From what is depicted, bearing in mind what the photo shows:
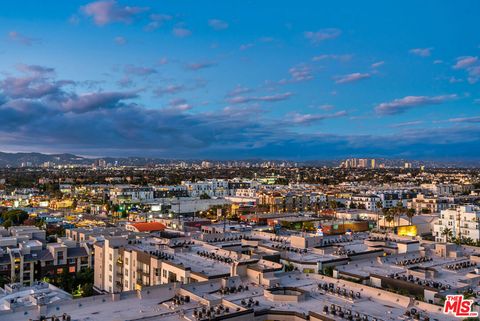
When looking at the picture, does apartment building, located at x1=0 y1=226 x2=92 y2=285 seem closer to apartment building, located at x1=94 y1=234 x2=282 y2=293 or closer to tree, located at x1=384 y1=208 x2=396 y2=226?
apartment building, located at x1=94 y1=234 x2=282 y2=293

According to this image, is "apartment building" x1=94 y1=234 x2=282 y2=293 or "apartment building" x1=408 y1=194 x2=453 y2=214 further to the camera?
"apartment building" x1=408 y1=194 x2=453 y2=214

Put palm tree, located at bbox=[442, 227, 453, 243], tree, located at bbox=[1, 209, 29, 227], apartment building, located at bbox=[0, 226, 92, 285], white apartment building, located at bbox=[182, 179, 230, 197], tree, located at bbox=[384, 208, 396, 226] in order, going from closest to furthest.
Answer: apartment building, located at bbox=[0, 226, 92, 285] < palm tree, located at bbox=[442, 227, 453, 243] < tree, located at bbox=[384, 208, 396, 226] < tree, located at bbox=[1, 209, 29, 227] < white apartment building, located at bbox=[182, 179, 230, 197]

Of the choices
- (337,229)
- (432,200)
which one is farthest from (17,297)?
(432,200)

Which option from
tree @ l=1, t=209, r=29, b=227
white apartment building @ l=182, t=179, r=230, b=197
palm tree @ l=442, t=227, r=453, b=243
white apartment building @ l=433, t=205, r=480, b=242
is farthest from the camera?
white apartment building @ l=182, t=179, r=230, b=197

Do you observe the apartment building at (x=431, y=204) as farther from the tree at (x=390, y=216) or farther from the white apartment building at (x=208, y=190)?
the white apartment building at (x=208, y=190)

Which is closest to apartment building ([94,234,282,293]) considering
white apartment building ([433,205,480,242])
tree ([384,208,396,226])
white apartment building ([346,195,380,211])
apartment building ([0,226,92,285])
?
apartment building ([0,226,92,285])

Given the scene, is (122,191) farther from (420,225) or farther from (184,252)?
(184,252)

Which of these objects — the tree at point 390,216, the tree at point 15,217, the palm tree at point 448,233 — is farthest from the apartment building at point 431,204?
the tree at point 15,217

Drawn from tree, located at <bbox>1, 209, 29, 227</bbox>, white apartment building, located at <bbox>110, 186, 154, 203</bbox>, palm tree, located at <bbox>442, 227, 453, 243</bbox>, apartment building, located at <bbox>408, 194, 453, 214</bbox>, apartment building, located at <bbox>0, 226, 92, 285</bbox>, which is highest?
white apartment building, located at <bbox>110, 186, 154, 203</bbox>

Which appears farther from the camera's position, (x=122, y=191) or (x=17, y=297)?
(x=122, y=191)
